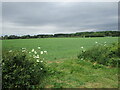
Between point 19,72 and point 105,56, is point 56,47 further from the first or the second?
point 19,72

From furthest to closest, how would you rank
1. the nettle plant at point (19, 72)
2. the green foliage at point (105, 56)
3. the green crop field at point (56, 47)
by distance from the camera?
the green crop field at point (56, 47) → the green foliage at point (105, 56) → the nettle plant at point (19, 72)

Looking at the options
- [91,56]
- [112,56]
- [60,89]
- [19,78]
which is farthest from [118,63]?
[19,78]

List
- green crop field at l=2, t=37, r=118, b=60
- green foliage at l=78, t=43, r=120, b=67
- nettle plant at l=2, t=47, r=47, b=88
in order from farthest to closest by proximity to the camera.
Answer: green crop field at l=2, t=37, r=118, b=60 < green foliage at l=78, t=43, r=120, b=67 < nettle plant at l=2, t=47, r=47, b=88

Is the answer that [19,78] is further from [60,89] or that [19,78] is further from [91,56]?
[91,56]

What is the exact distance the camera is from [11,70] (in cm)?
342

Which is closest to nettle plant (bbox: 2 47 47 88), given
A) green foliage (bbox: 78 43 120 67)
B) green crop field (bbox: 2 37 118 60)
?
green crop field (bbox: 2 37 118 60)

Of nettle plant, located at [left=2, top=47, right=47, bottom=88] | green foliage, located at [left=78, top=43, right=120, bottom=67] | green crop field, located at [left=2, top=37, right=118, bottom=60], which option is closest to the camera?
nettle plant, located at [left=2, top=47, right=47, bottom=88]

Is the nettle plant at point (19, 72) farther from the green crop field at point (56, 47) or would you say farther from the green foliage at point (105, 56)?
the green foliage at point (105, 56)

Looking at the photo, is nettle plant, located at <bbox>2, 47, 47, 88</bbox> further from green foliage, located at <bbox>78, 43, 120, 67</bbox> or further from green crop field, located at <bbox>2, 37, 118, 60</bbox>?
green foliage, located at <bbox>78, 43, 120, 67</bbox>

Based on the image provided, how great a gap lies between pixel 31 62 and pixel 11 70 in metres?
0.72

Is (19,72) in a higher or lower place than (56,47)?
higher

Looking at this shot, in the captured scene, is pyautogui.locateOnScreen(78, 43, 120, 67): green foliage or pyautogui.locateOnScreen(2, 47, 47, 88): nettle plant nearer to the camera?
pyautogui.locateOnScreen(2, 47, 47, 88): nettle plant

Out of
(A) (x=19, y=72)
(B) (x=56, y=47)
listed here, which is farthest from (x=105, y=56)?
(B) (x=56, y=47)

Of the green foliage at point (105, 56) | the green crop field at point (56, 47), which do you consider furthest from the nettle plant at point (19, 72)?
the green foliage at point (105, 56)
